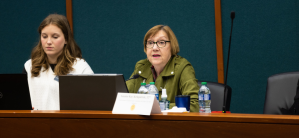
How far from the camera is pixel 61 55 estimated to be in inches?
81.9

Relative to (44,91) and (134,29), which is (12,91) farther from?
(134,29)

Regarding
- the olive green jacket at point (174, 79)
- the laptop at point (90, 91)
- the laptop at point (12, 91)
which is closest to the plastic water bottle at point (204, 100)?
the olive green jacket at point (174, 79)

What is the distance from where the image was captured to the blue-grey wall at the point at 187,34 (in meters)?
2.86

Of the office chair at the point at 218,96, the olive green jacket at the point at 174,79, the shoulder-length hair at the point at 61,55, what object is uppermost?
the shoulder-length hair at the point at 61,55

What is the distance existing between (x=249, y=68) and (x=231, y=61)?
0.64 ft

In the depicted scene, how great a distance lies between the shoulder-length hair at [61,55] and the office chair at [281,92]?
1358 mm

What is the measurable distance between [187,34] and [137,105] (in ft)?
6.91

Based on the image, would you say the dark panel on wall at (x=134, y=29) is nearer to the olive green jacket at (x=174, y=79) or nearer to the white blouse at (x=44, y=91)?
the olive green jacket at (x=174, y=79)

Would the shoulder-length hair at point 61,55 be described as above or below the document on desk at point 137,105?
above

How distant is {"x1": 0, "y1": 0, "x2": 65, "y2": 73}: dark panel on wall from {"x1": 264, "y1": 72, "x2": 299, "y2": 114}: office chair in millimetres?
2647

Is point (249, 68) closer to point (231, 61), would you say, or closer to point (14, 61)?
point (231, 61)

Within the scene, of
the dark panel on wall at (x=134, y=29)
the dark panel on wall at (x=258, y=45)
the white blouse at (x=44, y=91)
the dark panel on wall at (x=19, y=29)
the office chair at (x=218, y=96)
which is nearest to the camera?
the office chair at (x=218, y=96)

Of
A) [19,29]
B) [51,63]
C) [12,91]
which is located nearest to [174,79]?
[51,63]

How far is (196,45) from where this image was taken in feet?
10.00
